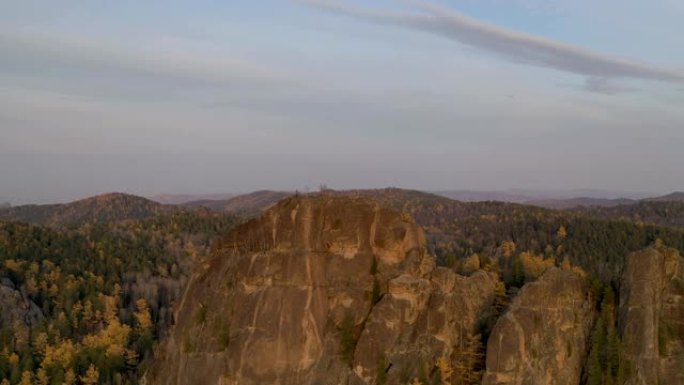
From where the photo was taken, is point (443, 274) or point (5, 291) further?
point (5, 291)

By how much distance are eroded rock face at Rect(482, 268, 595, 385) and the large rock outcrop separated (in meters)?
4.74

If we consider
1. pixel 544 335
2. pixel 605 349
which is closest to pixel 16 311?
pixel 544 335

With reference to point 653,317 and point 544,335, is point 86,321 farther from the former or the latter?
point 653,317

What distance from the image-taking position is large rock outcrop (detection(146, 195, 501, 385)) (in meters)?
61.8

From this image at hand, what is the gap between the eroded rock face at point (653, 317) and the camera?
2443 inches

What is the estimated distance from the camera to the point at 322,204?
67.0 m

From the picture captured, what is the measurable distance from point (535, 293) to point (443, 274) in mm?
8750

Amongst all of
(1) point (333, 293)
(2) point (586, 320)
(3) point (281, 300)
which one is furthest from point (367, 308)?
(2) point (586, 320)

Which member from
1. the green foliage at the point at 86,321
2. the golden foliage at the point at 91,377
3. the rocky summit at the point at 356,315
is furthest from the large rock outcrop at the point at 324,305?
the golden foliage at the point at 91,377

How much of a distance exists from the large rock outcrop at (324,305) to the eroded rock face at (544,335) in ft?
15.6

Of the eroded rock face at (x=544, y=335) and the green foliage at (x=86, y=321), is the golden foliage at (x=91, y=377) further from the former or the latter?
the eroded rock face at (x=544, y=335)

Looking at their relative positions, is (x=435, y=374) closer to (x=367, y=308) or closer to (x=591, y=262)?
(x=367, y=308)

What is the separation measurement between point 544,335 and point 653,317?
10.2 metres

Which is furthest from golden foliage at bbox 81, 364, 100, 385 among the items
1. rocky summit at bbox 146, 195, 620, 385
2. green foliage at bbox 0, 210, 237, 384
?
rocky summit at bbox 146, 195, 620, 385
